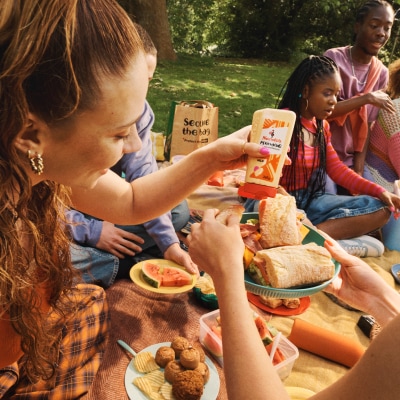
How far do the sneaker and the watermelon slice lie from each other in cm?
154

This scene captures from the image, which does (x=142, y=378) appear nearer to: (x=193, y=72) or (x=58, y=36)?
(x=58, y=36)

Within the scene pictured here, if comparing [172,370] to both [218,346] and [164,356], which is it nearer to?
[164,356]

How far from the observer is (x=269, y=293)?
148 centimetres

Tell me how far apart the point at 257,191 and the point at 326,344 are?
3.24 ft

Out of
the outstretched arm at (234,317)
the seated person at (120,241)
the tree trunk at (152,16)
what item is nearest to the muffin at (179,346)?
the seated person at (120,241)

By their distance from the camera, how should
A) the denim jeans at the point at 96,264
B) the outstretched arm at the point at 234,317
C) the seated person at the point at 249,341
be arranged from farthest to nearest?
the denim jeans at the point at 96,264
the outstretched arm at the point at 234,317
the seated person at the point at 249,341

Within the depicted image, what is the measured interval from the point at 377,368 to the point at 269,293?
0.65 meters

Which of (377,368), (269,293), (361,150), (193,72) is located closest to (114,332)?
(269,293)

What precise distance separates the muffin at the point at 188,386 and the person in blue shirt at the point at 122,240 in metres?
0.73

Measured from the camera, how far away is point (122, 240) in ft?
8.53

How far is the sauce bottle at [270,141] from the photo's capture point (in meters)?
1.58

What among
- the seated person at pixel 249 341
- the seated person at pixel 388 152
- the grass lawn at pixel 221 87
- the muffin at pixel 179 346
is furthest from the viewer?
the grass lawn at pixel 221 87

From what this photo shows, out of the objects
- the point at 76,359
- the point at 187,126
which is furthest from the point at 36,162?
the point at 187,126

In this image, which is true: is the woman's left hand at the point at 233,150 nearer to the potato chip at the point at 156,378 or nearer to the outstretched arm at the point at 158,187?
the outstretched arm at the point at 158,187
